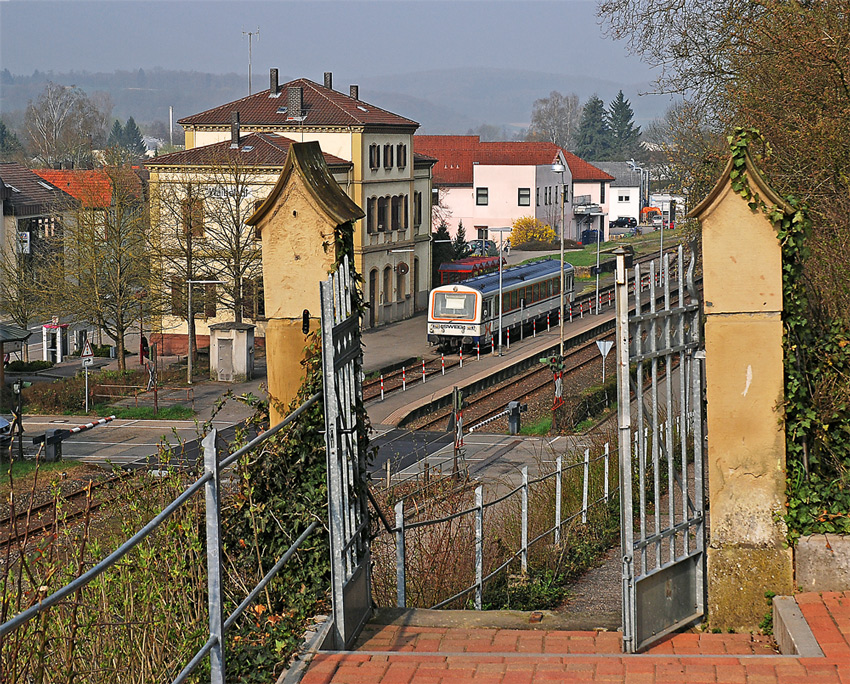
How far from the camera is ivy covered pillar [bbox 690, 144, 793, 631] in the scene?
7043 mm

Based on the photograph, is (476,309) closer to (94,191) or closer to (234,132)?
(234,132)

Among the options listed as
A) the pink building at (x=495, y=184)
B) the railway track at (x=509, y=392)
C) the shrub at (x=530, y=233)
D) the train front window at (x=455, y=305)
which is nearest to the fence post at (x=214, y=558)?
the railway track at (x=509, y=392)

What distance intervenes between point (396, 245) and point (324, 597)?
4557cm

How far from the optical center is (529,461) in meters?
25.0

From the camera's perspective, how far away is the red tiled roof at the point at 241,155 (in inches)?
1745

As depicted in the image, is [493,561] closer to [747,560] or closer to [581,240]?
[747,560]

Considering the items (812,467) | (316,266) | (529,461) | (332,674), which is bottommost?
(529,461)

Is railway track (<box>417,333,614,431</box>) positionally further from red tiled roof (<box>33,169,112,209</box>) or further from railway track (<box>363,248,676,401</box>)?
red tiled roof (<box>33,169,112,209</box>)

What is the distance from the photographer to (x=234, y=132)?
1860 inches

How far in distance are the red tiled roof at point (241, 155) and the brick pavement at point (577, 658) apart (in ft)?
124

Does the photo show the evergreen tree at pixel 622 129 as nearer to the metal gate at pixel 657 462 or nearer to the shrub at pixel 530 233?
the shrub at pixel 530 233

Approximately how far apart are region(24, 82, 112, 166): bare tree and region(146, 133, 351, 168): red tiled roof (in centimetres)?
6629

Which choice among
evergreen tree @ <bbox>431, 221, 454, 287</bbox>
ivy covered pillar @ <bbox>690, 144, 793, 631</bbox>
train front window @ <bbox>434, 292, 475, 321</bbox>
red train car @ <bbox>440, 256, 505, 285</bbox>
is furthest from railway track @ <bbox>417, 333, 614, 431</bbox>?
ivy covered pillar @ <bbox>690, 144, 793, 631</bbox>

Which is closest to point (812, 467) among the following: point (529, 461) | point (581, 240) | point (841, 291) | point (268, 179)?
point (841, 291)
